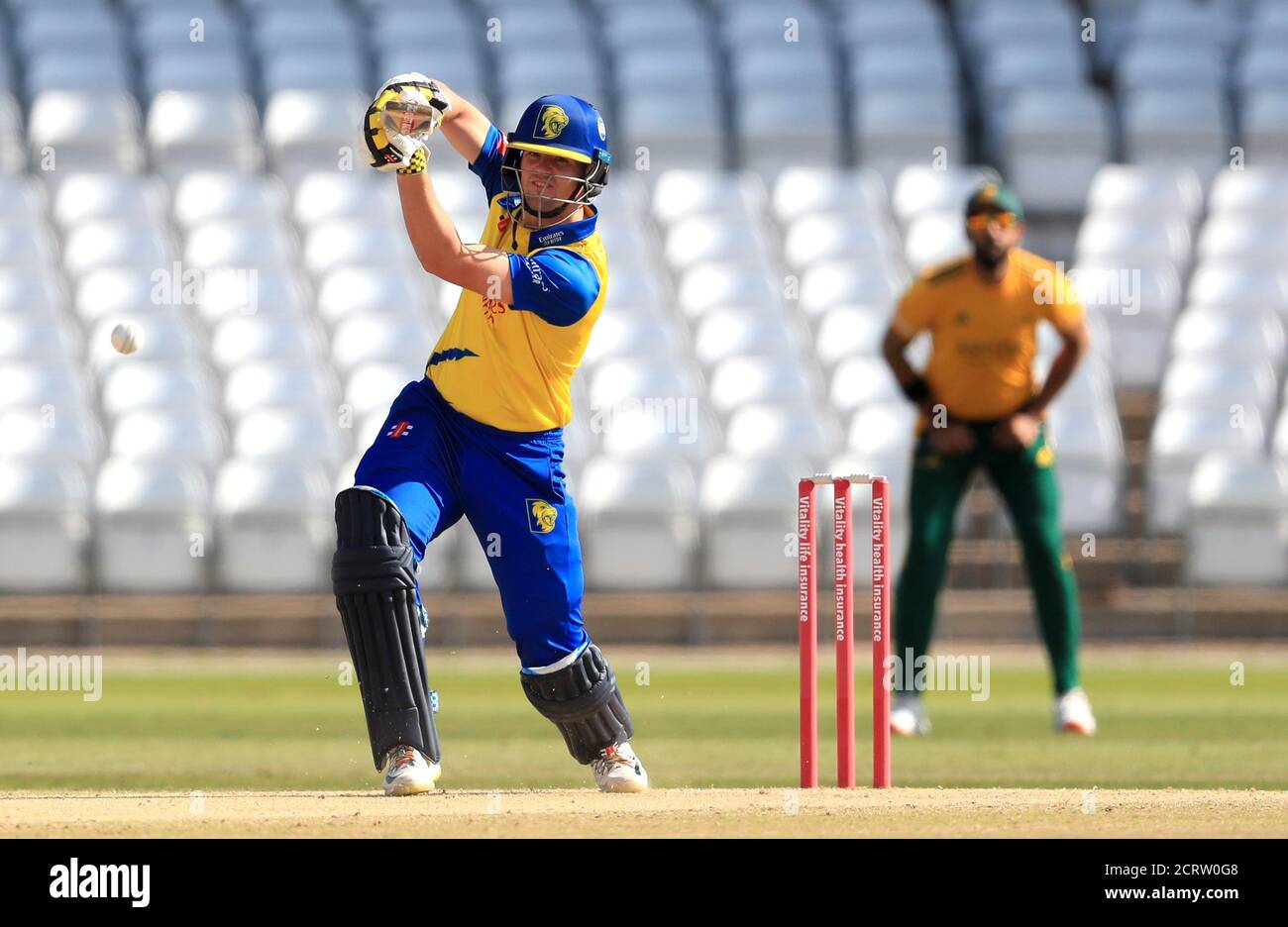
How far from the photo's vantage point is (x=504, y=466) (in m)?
6.18

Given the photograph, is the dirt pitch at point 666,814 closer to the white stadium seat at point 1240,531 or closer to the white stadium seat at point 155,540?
the white stadium seat at point 155,540

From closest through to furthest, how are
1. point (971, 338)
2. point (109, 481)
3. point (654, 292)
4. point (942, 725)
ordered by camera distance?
point (971, 338) < point (942, 725) < point (109, 481) < point (654, 292)

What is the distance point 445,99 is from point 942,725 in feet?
A: 16.5

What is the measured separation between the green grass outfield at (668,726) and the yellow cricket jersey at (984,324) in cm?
147

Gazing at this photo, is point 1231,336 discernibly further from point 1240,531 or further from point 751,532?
point 751,532

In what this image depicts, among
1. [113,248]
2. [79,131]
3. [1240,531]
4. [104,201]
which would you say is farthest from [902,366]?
[79,131]

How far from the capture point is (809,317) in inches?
650

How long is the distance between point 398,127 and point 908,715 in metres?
4.24

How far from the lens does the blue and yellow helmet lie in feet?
20.4

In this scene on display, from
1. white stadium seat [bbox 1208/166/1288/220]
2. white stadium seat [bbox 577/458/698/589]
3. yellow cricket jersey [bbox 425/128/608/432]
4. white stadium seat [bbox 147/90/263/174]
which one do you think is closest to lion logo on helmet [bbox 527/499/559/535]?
yellow cricket jersey [bbox 425/128/608/432]

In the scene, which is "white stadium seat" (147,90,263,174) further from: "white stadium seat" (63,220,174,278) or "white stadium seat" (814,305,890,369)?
"white stadium seat" (814,305,890,369)

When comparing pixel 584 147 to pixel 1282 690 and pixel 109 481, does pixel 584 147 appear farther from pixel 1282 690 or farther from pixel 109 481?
pixel 109 481

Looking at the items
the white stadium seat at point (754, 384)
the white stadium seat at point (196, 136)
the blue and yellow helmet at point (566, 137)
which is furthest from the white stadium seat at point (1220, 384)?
the blue and yellow helmet at point (566, 137)
